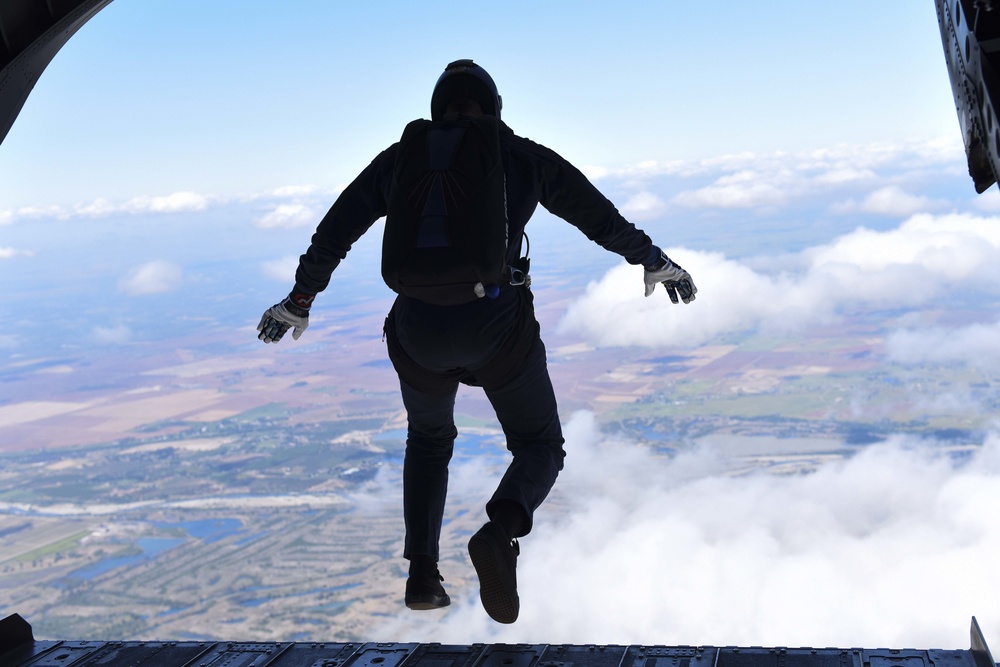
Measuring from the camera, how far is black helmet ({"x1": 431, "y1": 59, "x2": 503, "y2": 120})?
11.7 ft

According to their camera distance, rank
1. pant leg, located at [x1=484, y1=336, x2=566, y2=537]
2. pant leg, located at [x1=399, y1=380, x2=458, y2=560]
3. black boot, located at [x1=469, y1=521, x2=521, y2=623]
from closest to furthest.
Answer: black boot, located at [x1=469, y1=521, x2=521, y2=623] → pant leg, located at [x1=484, y1=336, x2=566, y2=537] → pant leg, located at [x1=399, y1=380, x2=458, y2=560]

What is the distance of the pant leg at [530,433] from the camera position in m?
3.49

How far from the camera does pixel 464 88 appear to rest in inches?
141

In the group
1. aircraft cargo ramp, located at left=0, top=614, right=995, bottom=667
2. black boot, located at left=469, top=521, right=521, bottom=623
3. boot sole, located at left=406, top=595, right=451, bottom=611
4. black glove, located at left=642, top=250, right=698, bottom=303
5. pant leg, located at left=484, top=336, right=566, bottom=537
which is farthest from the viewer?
aircraft cargo ramp, located at left=0, top=614, right=995, bottom=667

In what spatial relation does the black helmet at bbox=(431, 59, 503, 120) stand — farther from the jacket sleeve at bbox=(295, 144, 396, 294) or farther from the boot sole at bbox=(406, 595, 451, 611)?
the boot sole at bbox=(406, 595, 451, 611)

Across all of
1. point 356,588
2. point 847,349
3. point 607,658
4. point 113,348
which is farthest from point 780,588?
point 113,348

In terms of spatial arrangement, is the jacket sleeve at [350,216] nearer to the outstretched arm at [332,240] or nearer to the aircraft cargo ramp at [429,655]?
the outstretched arm at [332,240]

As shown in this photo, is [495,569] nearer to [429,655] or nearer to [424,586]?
[424,586]

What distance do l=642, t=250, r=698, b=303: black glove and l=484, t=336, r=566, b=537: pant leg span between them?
64 centimetres

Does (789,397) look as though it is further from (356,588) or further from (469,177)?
(469,177)

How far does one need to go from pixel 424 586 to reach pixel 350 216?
5.27ft

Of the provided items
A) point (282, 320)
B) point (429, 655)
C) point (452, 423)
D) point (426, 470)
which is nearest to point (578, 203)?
point (452, 423)

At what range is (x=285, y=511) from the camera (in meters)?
84.0

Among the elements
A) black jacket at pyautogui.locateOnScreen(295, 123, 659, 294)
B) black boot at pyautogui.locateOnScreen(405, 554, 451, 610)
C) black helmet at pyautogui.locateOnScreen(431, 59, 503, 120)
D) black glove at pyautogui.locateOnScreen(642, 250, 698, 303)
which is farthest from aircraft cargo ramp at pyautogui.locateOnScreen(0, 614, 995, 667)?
black helmet at pyautogui.locateOnScreen(431, 59, 503, 120)
